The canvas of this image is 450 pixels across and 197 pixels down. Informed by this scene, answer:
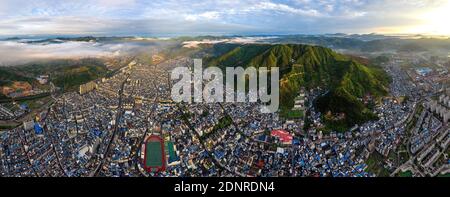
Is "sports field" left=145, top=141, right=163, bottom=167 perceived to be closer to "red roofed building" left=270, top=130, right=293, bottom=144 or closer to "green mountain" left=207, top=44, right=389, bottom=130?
"red roofed building" left=270, top=130, right=293, bottom=144

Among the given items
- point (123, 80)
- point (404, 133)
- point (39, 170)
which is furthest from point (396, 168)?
point (39, 170)

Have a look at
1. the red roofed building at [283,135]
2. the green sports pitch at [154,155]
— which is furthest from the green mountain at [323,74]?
the green sports pitch at [154,155]

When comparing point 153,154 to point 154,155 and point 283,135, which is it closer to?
point 154,155

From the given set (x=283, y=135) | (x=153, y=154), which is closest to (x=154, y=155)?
(x=153, y=154)

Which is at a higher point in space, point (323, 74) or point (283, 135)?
point (323, 74)

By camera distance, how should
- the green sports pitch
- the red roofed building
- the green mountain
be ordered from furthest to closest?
1. the green mountain
2. the red roofed building
3. the green sports pitch

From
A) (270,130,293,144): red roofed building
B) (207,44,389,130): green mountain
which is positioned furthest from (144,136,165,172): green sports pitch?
(207,44,389,130): green mountain
